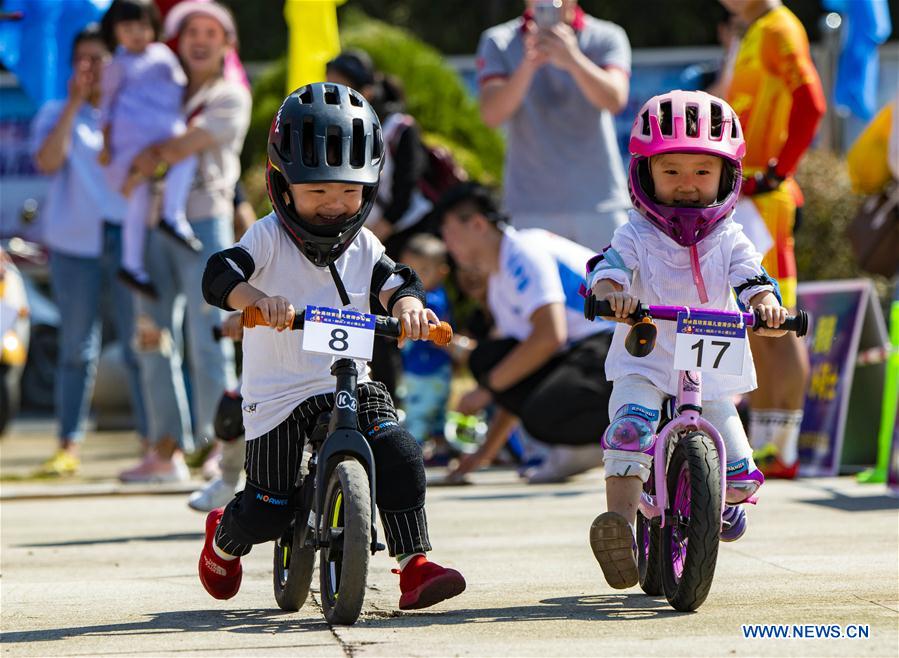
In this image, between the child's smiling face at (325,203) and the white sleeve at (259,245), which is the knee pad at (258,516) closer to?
the white sleeve at (259,245)

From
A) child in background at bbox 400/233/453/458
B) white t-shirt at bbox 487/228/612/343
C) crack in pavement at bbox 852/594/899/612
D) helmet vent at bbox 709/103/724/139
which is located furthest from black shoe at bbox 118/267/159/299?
crack in pavement at bbox 852/594/899/612

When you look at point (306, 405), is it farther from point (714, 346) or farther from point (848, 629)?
point (848, 629)

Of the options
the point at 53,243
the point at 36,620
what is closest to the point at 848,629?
the point at 36,620

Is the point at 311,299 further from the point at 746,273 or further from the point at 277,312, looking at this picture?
the point at 746,273

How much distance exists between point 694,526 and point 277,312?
1292mm

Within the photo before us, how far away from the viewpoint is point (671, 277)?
5.07m

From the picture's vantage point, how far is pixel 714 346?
4660mm

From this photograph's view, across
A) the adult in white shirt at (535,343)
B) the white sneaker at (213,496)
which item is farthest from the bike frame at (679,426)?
the adult in white shirt at (535,343)

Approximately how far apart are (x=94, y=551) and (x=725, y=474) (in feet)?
9.47

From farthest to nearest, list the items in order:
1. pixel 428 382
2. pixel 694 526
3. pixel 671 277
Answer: pixel 428 382 → pixel 671 277 → pixel 694 526

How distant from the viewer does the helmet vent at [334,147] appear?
475cm

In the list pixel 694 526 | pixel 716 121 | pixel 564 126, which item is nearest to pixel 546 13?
pixel 564 126

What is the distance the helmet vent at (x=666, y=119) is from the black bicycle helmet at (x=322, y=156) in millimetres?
896

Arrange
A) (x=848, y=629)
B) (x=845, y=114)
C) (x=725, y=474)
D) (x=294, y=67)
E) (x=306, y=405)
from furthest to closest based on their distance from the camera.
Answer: (x=845, y=114) < (x=294, y=67) < (x=306, y=405) < (x=725, y=474) < (x=848, y=629)
